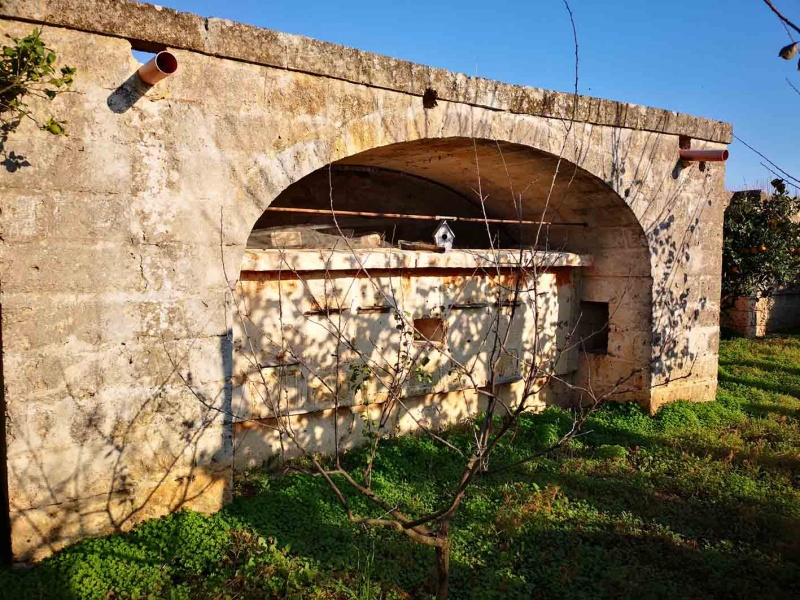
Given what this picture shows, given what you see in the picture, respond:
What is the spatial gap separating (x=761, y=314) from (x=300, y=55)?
1078 cm

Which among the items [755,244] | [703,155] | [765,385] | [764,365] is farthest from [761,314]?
[703,155]

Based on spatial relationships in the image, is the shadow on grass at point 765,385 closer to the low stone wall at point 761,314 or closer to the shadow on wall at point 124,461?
the low stone wall at point 761,314

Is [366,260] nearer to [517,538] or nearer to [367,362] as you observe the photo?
[367,362]

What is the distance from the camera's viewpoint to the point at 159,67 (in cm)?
354

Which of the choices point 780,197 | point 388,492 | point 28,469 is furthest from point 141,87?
point 780,197

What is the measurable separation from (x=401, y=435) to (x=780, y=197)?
8.43m

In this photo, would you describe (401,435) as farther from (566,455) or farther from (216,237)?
(216,237)

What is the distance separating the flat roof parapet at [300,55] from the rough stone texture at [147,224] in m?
0.01

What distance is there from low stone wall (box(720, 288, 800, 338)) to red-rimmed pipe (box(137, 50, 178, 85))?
1080 centimetres

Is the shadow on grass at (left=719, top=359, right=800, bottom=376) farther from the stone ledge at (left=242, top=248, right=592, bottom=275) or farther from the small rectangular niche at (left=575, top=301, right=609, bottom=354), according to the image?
the stone ledge at (left=242, top=248, right=592, bottom=275)

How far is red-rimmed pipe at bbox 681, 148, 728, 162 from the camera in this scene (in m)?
6.36

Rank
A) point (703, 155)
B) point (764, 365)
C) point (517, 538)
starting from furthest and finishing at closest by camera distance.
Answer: point (764, 365) → point (703, 155) → point (517, 538)

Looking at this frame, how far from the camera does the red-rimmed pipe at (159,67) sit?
11.6ft

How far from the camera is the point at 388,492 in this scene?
459 centimetres
